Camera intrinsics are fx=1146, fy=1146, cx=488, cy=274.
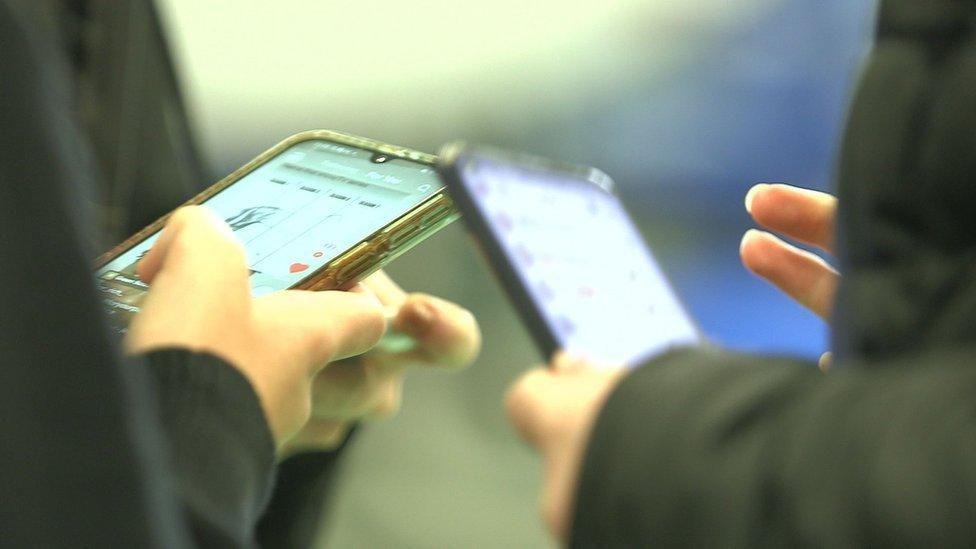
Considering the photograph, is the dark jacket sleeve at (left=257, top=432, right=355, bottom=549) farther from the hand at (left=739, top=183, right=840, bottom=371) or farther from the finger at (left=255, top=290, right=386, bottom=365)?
the hand at (left=739, top=183, right=840, bottom=371)

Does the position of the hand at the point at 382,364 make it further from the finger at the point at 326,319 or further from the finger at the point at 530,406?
the finger at the point at 530,406

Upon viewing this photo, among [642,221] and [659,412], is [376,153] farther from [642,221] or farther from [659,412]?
[642,221]

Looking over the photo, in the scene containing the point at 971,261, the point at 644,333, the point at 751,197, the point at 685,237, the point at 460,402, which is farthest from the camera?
the point at 685,237

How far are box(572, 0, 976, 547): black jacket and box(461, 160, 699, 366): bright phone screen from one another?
0.31 feet

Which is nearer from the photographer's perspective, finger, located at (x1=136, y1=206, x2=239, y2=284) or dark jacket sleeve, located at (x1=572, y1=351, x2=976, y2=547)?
dark jacket sleeve, located at (x1=572, y1=351, x2=976, y2=547)

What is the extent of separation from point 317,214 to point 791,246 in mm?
264

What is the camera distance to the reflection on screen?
0.62 meters

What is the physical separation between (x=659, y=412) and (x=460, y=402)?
4.59 ft

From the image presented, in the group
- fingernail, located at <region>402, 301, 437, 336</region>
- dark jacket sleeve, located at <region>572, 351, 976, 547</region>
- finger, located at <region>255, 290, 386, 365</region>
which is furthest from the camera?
fingernail, located at <region>402, 301, 437, 336</region>

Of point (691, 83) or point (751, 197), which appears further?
point (691, 83)

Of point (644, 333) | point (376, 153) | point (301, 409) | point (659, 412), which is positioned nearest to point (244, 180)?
point (376, 153)

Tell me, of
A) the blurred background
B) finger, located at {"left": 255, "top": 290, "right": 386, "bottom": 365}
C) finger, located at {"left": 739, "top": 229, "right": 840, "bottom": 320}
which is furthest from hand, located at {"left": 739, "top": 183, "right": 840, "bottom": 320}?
the blurred background

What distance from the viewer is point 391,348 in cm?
68

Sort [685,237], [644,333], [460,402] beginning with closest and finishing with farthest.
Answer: [644,333] < [460,402] < [685,237]
